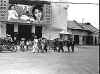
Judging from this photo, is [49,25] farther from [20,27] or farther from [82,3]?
[82,3]

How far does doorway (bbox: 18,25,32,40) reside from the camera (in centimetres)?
3525

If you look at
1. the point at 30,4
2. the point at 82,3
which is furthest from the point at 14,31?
the point at 82,3

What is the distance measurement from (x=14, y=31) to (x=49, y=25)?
17.0ft

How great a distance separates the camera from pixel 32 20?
3500 cm

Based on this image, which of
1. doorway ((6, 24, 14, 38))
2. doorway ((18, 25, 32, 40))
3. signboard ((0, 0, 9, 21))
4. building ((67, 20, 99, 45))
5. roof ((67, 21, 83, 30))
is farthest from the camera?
roof ((67, 21, 83, 30))

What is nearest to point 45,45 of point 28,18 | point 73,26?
point 28,18

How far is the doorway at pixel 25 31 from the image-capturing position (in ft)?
116

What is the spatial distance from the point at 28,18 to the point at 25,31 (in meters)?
2.11

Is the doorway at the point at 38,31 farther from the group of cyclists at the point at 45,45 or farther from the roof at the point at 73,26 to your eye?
the roof at the point at 73,26

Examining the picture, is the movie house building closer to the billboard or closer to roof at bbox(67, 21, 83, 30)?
the billboard

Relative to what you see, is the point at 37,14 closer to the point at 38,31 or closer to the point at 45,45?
the point at 38,31

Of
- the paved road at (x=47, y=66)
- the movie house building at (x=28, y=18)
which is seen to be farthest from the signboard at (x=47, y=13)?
the paved road at (x=47, y=66)

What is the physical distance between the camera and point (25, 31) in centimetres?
3584

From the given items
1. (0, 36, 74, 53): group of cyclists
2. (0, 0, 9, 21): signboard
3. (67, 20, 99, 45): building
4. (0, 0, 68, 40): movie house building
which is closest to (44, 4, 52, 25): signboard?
(0, 0, 68, 40): movie house building
